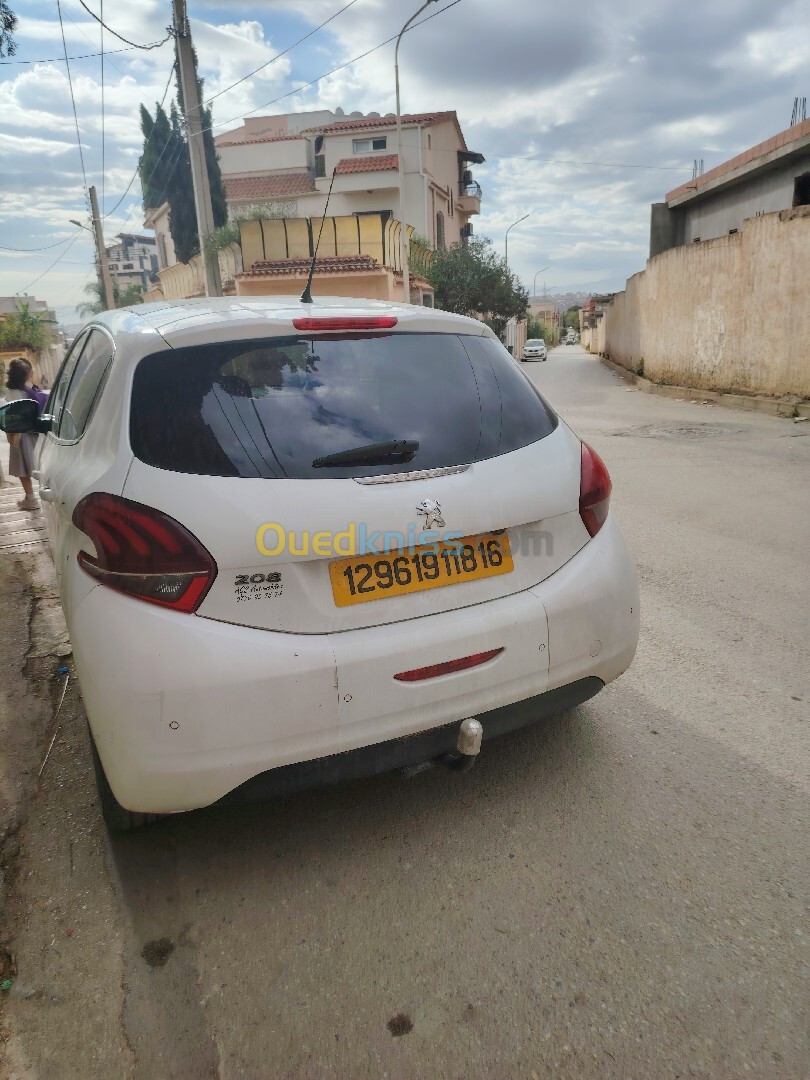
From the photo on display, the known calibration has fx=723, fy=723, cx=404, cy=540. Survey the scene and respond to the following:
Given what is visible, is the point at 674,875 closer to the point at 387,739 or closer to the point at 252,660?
the point at 387,739

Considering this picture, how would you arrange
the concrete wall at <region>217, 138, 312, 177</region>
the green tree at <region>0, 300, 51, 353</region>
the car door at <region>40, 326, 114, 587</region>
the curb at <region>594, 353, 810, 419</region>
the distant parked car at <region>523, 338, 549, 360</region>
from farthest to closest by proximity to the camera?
1. the distant parked car at <region>523, 338, 549, 360</region>
2. the green tree at <region>0, 300, 51, 353</region>
3. the concrete wall at <region>217, 138, 312, 177</region>
4. the curb at <region>594, 353, 810, 419</region>
5. the car door at <region>40, 326, 114, 587</region>

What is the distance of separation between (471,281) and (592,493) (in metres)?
36.0

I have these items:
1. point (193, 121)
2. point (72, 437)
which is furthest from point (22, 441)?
point (193, 121)

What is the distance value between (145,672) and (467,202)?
53.4 metres

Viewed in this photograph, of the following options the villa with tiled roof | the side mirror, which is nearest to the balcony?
the villa with tiled roof

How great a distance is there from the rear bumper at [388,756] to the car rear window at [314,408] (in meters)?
0.77

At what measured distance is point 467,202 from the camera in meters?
49.5

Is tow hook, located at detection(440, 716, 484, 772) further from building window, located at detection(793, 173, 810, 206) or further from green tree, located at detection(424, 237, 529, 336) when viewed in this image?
green tree, located at detection(424, 237, 529, 336)

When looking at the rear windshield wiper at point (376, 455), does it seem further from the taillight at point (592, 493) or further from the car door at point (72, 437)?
the car door at point (72, 437)

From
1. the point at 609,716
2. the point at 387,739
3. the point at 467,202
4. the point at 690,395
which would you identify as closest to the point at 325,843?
the point at 387,739

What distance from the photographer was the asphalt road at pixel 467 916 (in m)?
1.64

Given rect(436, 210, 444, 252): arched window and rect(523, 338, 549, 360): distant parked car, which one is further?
rect(523, 338, 549, 360): distant parked car

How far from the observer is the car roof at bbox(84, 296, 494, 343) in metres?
2.15

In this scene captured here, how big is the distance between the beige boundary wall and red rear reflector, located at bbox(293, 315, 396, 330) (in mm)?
11279
